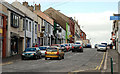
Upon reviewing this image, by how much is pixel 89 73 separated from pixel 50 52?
48.9ft

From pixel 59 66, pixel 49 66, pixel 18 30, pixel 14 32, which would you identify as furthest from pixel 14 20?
pixel 59 66

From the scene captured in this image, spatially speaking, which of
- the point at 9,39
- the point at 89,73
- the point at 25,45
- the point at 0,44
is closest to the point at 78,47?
the point at 25,45

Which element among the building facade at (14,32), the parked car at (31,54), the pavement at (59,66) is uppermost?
the building facade at (14,32)

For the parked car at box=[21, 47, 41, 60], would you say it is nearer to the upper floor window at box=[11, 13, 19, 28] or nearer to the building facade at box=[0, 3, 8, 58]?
the building facade at box=[0, 3, 8, 58]

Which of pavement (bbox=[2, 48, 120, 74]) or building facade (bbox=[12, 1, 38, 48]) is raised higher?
building facade (bbox=[12, 1, 38, 48])

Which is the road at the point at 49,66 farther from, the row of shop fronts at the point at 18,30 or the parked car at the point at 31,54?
the row of shop fronts at the point at 18,30

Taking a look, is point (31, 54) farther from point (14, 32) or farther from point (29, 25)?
point (29, 25)

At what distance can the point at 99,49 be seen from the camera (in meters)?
57.4

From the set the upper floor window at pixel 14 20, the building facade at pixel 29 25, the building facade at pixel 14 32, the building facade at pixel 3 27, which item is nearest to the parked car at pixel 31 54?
the building facade at pixel 3 27

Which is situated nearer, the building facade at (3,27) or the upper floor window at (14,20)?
the building facade at (3,27)

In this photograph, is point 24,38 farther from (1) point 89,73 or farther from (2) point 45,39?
(1) point 89,73

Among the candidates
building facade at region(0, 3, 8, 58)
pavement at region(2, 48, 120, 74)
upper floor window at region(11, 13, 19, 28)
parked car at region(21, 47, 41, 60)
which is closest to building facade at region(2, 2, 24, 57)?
upper floor window at region(11, 13, 19, 28)

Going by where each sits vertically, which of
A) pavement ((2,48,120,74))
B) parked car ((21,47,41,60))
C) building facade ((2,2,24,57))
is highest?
building facade ((2,2,24,57))

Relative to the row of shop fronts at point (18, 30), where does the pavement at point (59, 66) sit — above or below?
below
